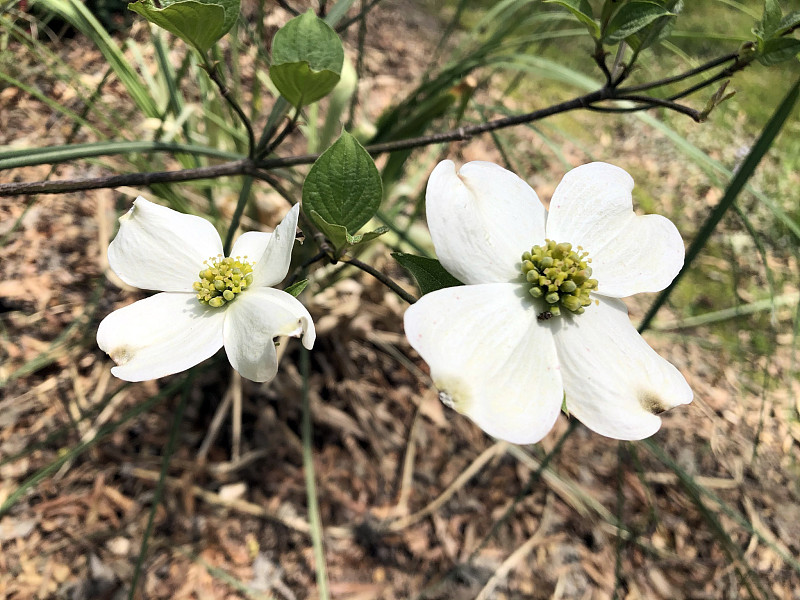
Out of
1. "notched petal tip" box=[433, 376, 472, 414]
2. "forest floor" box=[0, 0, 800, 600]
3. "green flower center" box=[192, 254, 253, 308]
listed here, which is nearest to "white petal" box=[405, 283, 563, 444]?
"notched petal tip" box=[433, 376, 472, 414]

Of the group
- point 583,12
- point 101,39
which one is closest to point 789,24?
point 583,12

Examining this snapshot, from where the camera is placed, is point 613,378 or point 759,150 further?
point 759,150

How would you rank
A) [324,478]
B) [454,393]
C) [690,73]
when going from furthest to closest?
[324,478], [690,73], [454,393]

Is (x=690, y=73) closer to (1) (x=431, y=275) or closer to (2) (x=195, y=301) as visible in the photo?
(1) (x=431, y=275)

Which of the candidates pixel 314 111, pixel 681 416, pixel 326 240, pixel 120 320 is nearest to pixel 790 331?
pixel 681 416

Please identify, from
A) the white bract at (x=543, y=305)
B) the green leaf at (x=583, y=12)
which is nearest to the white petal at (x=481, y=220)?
the white bract at (x=543, y=305)

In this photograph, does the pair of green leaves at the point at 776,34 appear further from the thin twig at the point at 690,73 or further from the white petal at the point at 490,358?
the white petal at the point at 490,358
